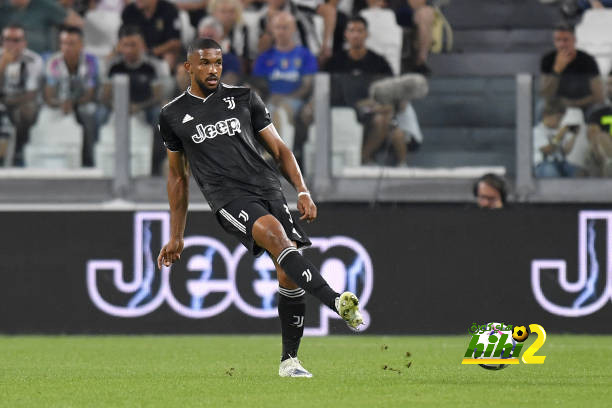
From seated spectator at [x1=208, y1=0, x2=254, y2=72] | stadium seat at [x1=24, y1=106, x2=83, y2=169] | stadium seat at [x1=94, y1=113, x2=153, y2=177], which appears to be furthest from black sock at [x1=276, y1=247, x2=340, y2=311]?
seated spectator at [x1=208, y1=0, x2=254, y2=72]

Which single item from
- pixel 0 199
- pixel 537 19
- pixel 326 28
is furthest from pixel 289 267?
pixel 537 19

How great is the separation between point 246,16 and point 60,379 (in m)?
7.63

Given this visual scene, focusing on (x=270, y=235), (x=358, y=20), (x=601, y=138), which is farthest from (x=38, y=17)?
(x=270, y=235)

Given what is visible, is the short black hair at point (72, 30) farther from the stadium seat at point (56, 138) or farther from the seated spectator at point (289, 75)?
the seated spectator at point (289, 75)

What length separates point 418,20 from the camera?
14.5m

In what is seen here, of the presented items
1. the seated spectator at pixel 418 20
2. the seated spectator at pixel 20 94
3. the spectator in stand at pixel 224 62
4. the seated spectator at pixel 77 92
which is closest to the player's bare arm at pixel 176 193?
the spectator in stand at pixel 224 62

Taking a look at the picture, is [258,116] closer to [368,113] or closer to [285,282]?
[285,282]

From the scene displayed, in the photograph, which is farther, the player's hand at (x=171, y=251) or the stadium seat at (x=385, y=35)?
the stadium seat at (x=385, y=35)

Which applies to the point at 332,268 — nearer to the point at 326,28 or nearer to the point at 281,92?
the point at 281,92

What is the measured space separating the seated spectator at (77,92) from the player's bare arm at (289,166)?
16.7 feet

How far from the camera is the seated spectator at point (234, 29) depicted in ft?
46.2

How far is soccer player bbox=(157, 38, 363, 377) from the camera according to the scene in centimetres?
746

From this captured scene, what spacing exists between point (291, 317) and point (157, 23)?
785 centimetres

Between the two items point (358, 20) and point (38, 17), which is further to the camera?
point (38, 17)
